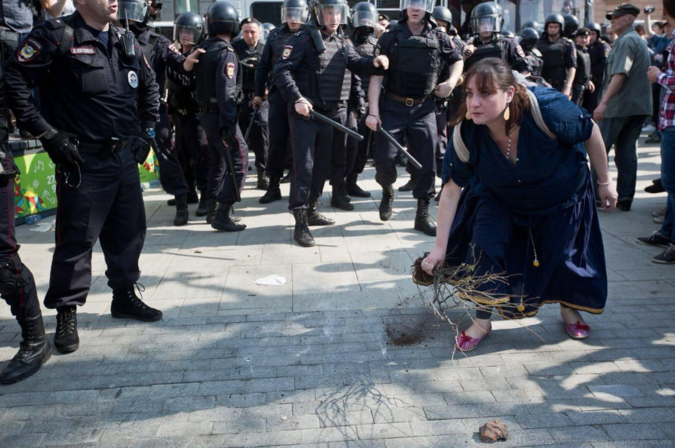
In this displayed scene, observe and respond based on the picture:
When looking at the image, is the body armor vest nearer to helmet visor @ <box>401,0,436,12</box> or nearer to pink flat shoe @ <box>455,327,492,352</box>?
helmet visor @ <box>401,0,436,12</box>

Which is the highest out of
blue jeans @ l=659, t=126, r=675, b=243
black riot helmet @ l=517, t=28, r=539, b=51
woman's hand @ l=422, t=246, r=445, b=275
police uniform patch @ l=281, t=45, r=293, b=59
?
black riot helmet @ l=517, t=28, r=539, b=51

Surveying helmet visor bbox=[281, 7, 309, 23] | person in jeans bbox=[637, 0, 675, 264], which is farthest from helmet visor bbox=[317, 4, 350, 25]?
person in jeans bbox=[637, 0, 675, 264]

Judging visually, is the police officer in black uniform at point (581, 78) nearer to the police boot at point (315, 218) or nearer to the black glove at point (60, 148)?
the police boot at point (315, 218)

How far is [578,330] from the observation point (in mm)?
3695

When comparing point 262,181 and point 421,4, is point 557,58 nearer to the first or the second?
point 421,4

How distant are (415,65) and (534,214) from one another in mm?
2587

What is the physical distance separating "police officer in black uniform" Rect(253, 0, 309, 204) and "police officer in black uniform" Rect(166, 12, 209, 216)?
699mm

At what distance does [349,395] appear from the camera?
309 cm

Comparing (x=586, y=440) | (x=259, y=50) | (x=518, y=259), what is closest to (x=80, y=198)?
(x=518, y=259)

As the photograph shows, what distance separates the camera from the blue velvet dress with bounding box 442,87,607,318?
10.8 ft

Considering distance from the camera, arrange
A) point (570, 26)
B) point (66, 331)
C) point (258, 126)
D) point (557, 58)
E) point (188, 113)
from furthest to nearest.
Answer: point (570, 26), point (557, 58), point (258, 126), point (188, 113), point (66, 331)

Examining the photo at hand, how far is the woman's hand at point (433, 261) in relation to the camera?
346 cm

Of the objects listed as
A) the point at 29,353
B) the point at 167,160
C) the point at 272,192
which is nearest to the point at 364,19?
the point at 272,192

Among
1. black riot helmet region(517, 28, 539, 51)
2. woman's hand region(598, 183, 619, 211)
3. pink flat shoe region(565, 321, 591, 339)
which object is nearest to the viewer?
woman's hand region(598, 183, 619, 211)
